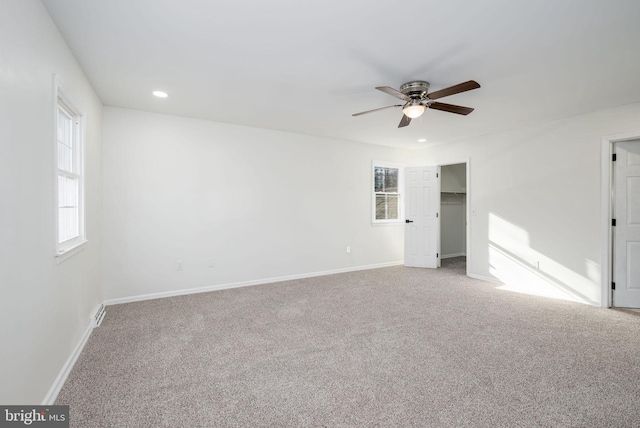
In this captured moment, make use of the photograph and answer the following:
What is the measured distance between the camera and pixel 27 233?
1.64m

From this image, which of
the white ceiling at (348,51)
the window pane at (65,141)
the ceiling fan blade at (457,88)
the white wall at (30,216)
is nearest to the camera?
the white wall at (30,216)

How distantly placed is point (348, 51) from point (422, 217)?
4.37 m

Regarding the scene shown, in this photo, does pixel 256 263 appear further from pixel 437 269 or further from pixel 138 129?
pixel 437 269

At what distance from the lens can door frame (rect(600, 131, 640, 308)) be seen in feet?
12.2

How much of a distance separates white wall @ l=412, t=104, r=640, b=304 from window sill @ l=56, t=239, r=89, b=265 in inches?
220

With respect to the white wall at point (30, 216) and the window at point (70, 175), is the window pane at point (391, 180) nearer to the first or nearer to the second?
the window at point (70, 175)

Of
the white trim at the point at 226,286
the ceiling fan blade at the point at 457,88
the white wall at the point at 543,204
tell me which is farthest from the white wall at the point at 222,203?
the ceiling fan blade at the point at 457,88

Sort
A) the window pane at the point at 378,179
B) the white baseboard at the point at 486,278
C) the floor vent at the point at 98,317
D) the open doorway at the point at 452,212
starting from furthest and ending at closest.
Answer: the open doorway at the point at 452,212 → the window pane at the point at 378,179 → the white baseboard at the point at 486,278 → the floor vent at the point at 98,317

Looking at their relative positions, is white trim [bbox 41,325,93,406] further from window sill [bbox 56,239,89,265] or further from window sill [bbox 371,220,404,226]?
window sill [bbox 371,220,404,226]

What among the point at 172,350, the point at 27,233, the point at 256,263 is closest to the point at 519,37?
the point at 27,233

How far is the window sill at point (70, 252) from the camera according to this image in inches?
83.4

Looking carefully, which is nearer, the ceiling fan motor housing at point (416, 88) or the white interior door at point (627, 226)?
the ceiling fan motor housing at point (416, 88)

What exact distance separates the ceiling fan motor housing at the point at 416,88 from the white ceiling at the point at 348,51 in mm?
67

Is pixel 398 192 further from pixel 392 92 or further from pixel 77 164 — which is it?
pixel 77 164
